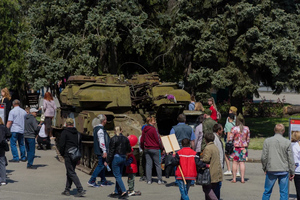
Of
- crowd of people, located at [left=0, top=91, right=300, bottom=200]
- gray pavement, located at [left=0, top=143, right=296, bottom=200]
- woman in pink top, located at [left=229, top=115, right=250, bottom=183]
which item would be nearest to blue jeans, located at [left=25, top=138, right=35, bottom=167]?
crowd of people, located at [left=0, top=91, right=300, bottom=200]

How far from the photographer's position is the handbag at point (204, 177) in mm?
9770

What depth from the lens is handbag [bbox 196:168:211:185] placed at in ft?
32.1

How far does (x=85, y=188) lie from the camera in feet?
41.8

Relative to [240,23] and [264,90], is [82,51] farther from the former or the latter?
[264,90]

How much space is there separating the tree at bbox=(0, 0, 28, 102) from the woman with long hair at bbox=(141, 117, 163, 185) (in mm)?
17497

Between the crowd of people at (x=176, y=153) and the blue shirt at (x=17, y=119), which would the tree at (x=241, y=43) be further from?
the blue shirt at (x=17, y=119)

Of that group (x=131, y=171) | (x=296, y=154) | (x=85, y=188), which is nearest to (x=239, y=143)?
(x=296, y=154)

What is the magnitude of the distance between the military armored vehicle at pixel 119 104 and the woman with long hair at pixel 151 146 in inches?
22.5

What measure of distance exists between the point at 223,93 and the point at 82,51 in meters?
14.4

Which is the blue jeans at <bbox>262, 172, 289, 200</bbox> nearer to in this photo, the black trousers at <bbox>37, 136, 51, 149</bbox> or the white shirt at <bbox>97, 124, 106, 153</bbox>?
the white shirt at <bbox>97, 124, 106, 153</bbox>

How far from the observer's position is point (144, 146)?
13453 millimetres

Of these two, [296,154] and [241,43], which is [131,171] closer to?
[296,154]

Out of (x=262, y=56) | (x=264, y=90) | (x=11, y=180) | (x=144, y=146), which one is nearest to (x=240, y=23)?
(x=262, y=56)

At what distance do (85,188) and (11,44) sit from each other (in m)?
19.5
